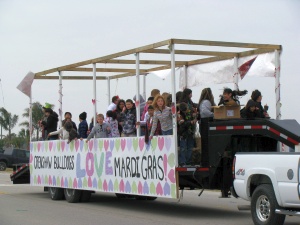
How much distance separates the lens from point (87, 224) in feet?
37.8

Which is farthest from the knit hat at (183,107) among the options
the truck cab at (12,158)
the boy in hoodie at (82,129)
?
the truck cab at (12,158)

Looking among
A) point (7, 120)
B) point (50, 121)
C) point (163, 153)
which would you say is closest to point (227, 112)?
point (163, 153)

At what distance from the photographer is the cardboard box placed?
12.1 metres

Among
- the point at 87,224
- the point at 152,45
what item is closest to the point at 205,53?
the point at 152,45

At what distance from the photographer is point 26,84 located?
731 inches

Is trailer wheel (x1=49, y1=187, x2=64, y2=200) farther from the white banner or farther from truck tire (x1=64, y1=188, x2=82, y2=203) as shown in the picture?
truck tire (x1=64, y1=188, x2=82, y2=203)

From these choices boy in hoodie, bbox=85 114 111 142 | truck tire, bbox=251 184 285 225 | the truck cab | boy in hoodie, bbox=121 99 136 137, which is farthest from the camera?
the truck cab

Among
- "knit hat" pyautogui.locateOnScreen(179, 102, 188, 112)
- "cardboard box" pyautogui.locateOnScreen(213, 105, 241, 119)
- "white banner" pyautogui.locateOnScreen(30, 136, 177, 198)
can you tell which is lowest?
"white banner" pyautogui.locateOnScreen(30, 136, 177, 198)

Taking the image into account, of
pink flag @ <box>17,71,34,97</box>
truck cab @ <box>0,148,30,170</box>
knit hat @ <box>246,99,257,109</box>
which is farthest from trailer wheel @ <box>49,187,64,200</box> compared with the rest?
truck cab @ <box>0,148,30,170</box>

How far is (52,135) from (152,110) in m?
5.51

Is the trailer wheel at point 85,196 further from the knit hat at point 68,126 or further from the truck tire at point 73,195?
the knit hat at point 68,126

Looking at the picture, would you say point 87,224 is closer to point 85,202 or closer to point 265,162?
point 265,162

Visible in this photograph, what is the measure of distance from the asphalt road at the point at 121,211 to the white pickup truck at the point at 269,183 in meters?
1.24

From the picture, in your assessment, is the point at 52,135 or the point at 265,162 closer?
the point at 265,162
